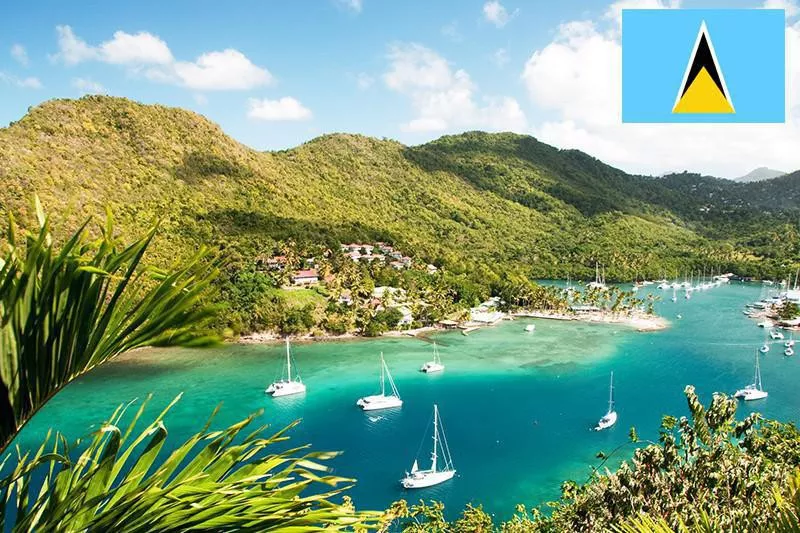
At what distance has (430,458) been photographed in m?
20.2

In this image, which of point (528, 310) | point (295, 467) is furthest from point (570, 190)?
point (295, 467)

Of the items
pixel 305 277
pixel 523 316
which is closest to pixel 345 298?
pixel 305 277

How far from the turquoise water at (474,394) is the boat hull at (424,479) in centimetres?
23

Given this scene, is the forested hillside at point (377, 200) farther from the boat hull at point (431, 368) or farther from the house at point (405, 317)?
the boat hull at point (431, 368)

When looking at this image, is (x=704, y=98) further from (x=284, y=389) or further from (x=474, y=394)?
(x=284, y=389)

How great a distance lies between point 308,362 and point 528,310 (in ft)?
74.4

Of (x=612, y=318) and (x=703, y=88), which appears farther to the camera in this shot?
(x=612, y=318)

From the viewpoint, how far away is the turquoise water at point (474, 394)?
1972cm

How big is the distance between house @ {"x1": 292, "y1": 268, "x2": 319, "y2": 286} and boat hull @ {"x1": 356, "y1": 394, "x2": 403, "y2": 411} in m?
19.3

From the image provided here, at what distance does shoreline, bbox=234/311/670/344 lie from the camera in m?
36.7

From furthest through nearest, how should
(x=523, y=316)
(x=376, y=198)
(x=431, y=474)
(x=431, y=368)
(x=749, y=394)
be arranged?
(x=376, y=198) < (x=523, y=316) < (x=431, y=368) < (x=749, y=394) < (x=431, y=474)

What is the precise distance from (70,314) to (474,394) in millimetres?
26973

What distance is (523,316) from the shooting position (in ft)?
151

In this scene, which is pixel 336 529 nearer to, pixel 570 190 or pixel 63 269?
pixel 63 269
